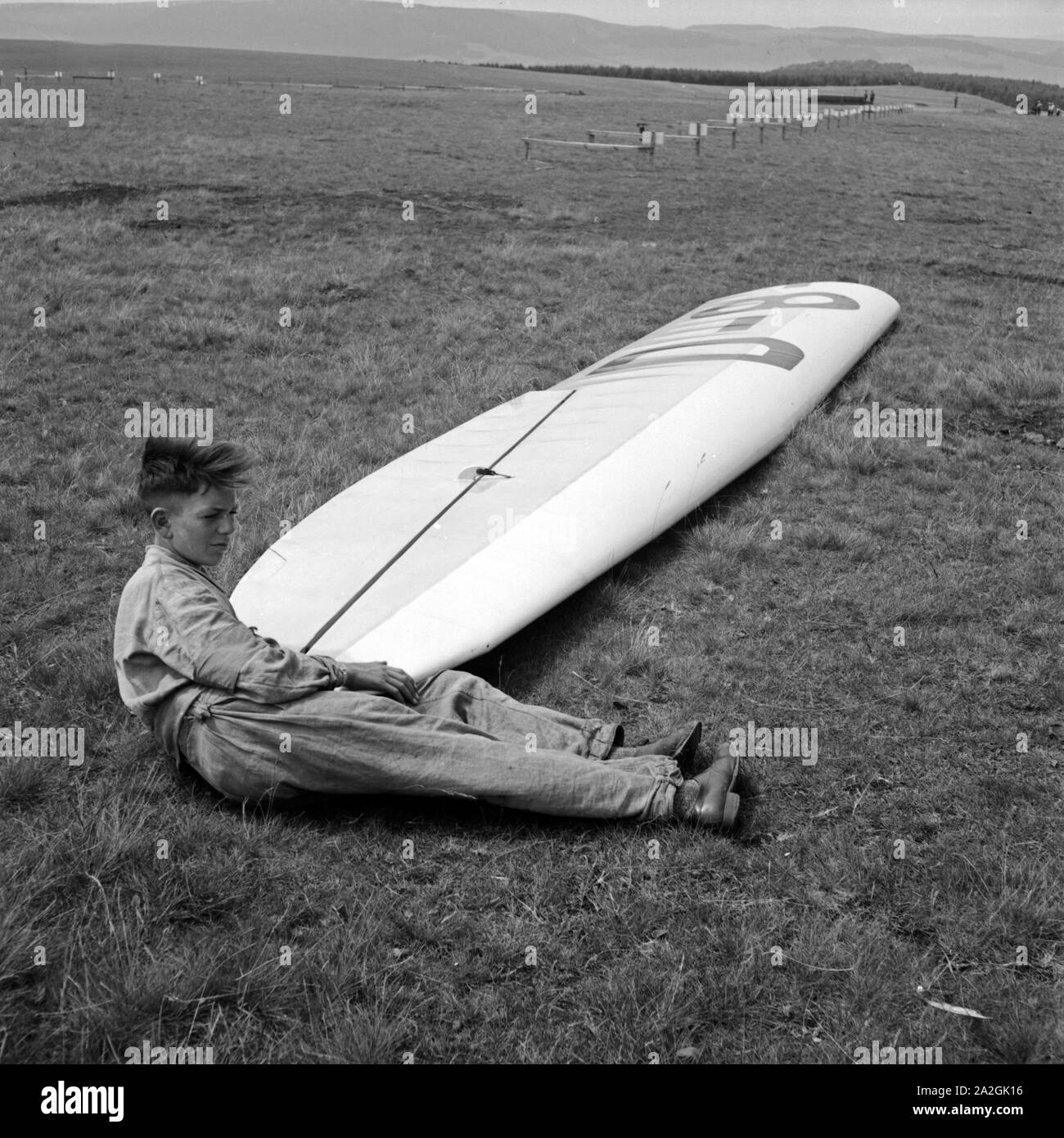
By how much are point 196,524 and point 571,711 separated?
1677mm

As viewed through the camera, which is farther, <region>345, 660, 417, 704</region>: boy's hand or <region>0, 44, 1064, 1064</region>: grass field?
<region>345, 660, 417, 704</region>: boy's hand

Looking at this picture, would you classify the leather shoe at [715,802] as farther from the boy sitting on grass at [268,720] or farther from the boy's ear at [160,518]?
the boy's ear at [160,518]

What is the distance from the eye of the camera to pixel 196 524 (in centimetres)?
327

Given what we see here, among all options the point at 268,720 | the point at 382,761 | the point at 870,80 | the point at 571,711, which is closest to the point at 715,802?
the point at 571,711

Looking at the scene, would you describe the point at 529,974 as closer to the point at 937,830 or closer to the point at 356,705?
the point at 356,705

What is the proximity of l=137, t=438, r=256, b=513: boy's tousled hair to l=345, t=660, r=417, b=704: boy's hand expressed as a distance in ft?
2.44

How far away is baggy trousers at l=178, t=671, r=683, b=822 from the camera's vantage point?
10.5 feet

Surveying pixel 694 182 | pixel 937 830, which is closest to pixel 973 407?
pixel 937 830

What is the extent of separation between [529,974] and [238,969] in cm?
78

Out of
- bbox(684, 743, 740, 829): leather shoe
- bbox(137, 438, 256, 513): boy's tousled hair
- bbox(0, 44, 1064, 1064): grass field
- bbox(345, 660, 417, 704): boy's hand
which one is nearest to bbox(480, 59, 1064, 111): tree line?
bbox(0, 44, 1064, 1064): grass field

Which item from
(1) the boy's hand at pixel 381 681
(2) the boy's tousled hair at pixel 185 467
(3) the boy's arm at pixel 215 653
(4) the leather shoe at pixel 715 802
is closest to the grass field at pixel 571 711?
(4) the leather shoe at pixel 715 802

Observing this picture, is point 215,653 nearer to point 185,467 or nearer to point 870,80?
point 185,467

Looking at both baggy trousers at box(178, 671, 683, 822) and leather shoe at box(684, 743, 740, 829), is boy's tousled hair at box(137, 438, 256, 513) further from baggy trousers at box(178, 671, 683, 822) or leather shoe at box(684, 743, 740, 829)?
leather shoe at box(684, 743, 740, 829)

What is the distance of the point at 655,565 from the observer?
5371 mm
